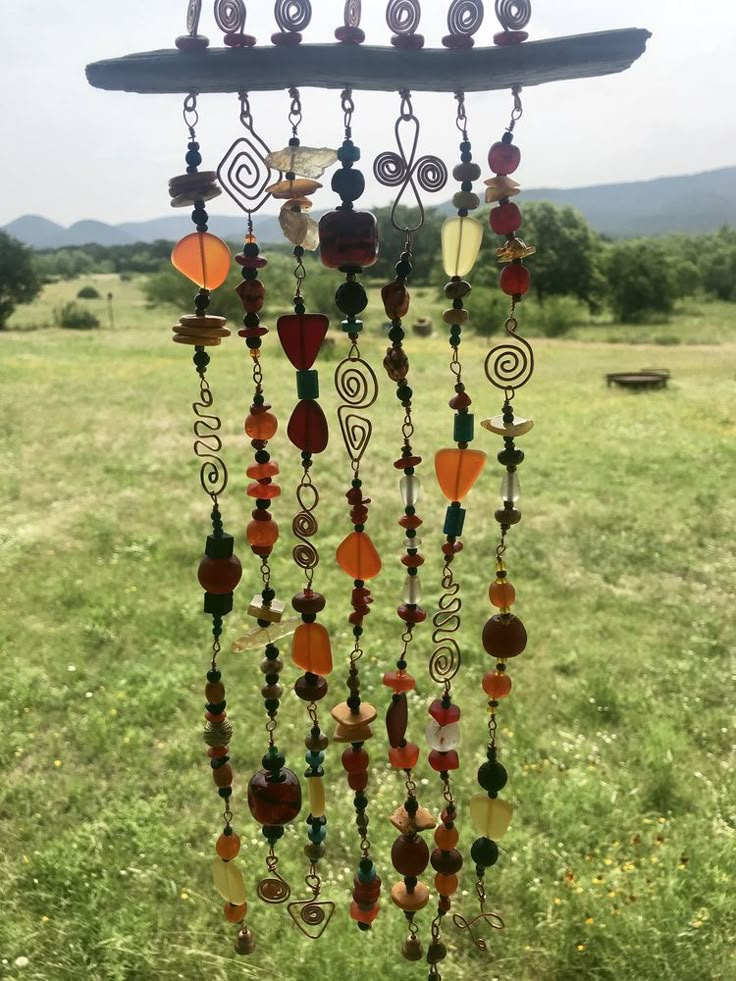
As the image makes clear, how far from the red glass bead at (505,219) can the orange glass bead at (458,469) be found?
409 mm

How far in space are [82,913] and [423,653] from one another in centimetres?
221

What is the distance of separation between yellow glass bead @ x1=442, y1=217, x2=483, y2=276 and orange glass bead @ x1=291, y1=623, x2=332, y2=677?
0.75 m

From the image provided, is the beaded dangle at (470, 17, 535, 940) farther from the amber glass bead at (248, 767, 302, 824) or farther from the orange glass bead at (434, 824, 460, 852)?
the amber glass bead at (248, 767, 302, 824)

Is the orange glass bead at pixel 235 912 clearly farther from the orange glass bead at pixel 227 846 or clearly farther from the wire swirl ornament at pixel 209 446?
the wire swirl ornament at pixel 209 446

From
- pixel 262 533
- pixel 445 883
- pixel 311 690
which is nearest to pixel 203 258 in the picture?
pixel 262 533

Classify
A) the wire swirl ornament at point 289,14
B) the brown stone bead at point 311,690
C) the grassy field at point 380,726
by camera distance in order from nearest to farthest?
the wire swirl ornament at point 289,14 < the brown stone bead at point 311,690 < the grassy field at point 380,726

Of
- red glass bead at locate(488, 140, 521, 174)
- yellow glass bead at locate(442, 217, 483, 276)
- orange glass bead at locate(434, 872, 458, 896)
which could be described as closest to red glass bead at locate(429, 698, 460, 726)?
orange glass bead at locate(434, 872, 458, 896)

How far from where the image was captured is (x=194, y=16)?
128 centimetres

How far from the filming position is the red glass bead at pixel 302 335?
1.36 m

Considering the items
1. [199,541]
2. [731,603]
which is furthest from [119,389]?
A: [731,603]

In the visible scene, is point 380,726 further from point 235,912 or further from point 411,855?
point 411,855

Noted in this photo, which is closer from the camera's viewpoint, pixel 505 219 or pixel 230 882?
pixel 505 219

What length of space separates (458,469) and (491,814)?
787mm

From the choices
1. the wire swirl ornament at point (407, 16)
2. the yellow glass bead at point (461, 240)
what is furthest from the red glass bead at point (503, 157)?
the wire swirl ornament at point (407, 16)
